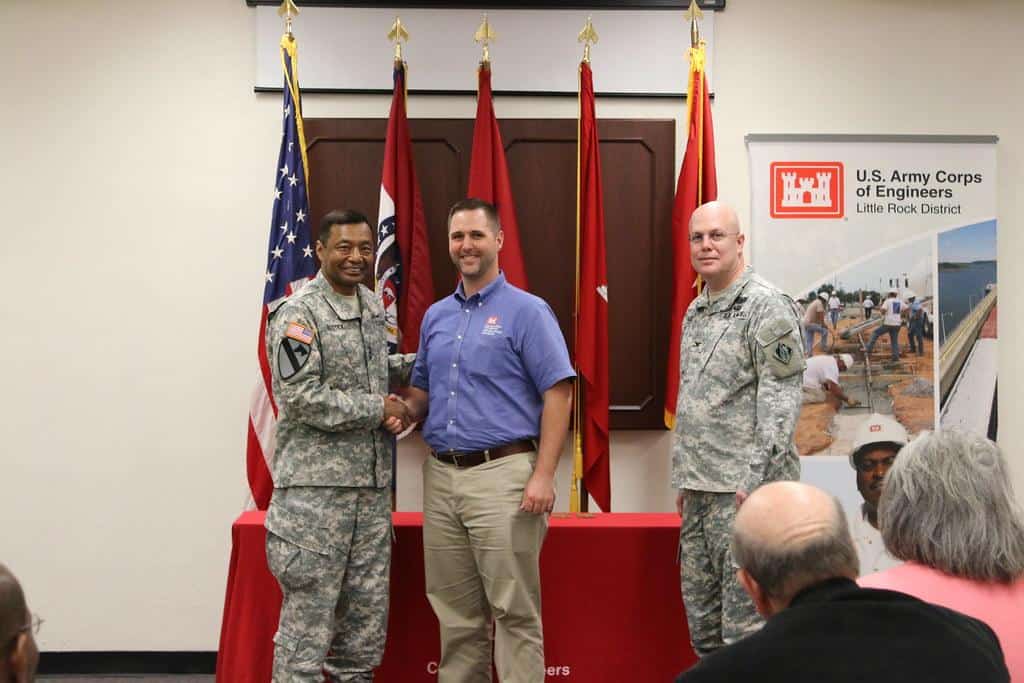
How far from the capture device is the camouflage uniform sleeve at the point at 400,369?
3107 mm

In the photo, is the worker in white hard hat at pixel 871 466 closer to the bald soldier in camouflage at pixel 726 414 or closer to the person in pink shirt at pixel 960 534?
the bald soldier in camouflage at pixel 726 414

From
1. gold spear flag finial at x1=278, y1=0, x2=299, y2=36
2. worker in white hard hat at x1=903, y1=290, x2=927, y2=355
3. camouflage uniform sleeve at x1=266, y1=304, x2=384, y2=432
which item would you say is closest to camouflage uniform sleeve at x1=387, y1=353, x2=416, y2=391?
camouflage uniform sleeve at x1=266, y1=304, x2=384, y2=432

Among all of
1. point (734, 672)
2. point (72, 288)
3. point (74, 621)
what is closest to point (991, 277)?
point (734, 672)

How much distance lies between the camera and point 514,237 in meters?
3.69

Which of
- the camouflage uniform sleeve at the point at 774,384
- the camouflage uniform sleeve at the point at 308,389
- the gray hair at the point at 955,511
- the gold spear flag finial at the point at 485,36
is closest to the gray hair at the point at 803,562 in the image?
the gray hair at the point at 955,511

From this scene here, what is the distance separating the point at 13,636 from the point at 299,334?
1.61 meters

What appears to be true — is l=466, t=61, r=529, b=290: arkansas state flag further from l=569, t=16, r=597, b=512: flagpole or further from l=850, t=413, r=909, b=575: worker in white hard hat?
l=850, t=413, r=909, b=575: worker in white hard hat

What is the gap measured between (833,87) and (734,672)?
3.36 metres

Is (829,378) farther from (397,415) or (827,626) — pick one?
(827,626)

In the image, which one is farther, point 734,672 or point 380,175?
point 380,175

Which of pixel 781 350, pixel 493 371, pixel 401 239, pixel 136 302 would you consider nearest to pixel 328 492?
pixel 493 371

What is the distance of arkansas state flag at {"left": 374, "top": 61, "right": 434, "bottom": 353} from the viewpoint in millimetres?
3625

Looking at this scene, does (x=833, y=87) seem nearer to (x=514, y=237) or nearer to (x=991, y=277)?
(x=991, y=277)

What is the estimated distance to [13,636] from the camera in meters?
1.18
